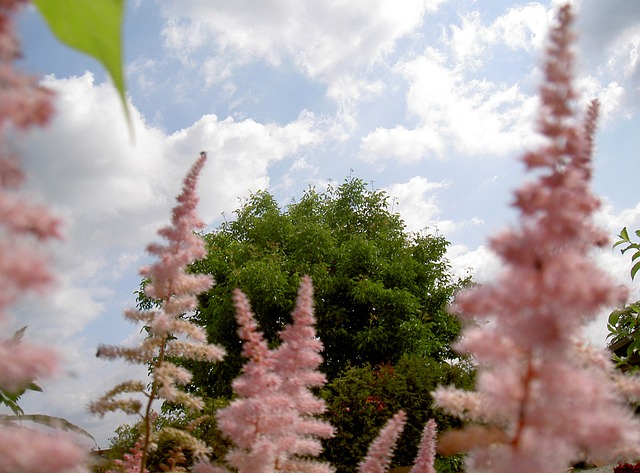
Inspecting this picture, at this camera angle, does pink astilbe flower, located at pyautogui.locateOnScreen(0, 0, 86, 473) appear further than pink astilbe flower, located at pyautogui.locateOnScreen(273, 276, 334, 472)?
No

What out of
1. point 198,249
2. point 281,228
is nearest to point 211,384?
point 281,228

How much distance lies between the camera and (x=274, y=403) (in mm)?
1725

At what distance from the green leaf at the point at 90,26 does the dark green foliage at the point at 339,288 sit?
14510 millimetres

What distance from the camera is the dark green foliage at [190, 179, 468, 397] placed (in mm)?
16344

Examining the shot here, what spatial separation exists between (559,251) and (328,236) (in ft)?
57.2

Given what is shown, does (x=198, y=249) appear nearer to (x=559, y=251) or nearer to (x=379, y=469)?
(x=379, y=469)

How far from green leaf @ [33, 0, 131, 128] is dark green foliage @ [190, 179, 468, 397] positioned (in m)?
14.5

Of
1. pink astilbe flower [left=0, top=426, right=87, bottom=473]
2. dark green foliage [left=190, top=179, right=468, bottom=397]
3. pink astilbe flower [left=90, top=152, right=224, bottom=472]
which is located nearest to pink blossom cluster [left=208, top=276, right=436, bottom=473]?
pink astilbe flower [left=90, top=152, right=224, bottom=472]

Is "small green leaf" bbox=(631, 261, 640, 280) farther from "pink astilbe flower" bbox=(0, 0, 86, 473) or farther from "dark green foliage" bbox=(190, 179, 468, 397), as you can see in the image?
"dark green foliage" bbox=(190, 179, 468, 397)

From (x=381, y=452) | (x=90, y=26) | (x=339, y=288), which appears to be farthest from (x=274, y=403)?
(x=339, y=288)

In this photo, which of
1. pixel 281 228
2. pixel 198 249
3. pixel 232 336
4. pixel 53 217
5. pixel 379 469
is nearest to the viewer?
pixel 53 217

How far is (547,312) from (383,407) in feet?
36.9

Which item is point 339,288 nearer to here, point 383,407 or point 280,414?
point 383,407

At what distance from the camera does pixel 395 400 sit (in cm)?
1172
